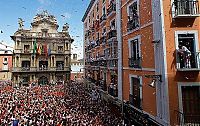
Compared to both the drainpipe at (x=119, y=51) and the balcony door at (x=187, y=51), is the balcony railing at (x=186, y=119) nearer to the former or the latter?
the balcony door at (x=187, y=51)

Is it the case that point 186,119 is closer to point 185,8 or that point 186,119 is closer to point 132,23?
point 185,8

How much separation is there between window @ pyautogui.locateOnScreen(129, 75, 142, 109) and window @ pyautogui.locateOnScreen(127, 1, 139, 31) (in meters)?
3.43

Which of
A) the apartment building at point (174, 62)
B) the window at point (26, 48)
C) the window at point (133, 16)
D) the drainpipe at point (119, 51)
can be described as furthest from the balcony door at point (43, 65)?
the apartment building at point (174, 62)

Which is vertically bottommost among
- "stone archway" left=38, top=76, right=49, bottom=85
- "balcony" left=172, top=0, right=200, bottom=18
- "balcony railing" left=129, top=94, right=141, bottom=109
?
"stone archway" left=38, top=76, right=49, bottom=85

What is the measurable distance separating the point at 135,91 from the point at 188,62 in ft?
15.5

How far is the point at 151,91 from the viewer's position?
11.0m

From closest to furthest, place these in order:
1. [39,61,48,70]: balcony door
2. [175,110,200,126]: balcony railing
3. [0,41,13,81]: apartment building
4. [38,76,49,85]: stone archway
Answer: [175,110,200,126]: balcony railing, [38,76,49,85]: stone archway, [39,61,48,70]: balcony door, [0,41,13,81]: apartment building

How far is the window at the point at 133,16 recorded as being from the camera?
13023 mm

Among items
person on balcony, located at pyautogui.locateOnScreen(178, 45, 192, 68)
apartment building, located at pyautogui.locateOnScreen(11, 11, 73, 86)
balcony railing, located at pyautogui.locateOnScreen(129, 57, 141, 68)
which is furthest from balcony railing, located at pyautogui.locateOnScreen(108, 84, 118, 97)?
apartment building, located at pyautogui.locateOnScreen(11, 11, 73, 86)

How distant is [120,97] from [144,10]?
282 inches

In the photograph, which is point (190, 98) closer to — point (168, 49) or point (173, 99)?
point (173, 99)

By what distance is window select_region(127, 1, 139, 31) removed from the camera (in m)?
13.0

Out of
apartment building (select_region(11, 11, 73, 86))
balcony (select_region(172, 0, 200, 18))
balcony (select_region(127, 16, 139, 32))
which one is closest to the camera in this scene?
balcony (select_region(172, 0, 200, 18))

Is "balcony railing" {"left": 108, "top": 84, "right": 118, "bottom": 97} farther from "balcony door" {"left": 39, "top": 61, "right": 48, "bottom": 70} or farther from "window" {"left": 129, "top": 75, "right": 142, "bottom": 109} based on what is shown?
"balcony door" {"left": 39, "top": 61, "right": 48, "bottom": 70}
